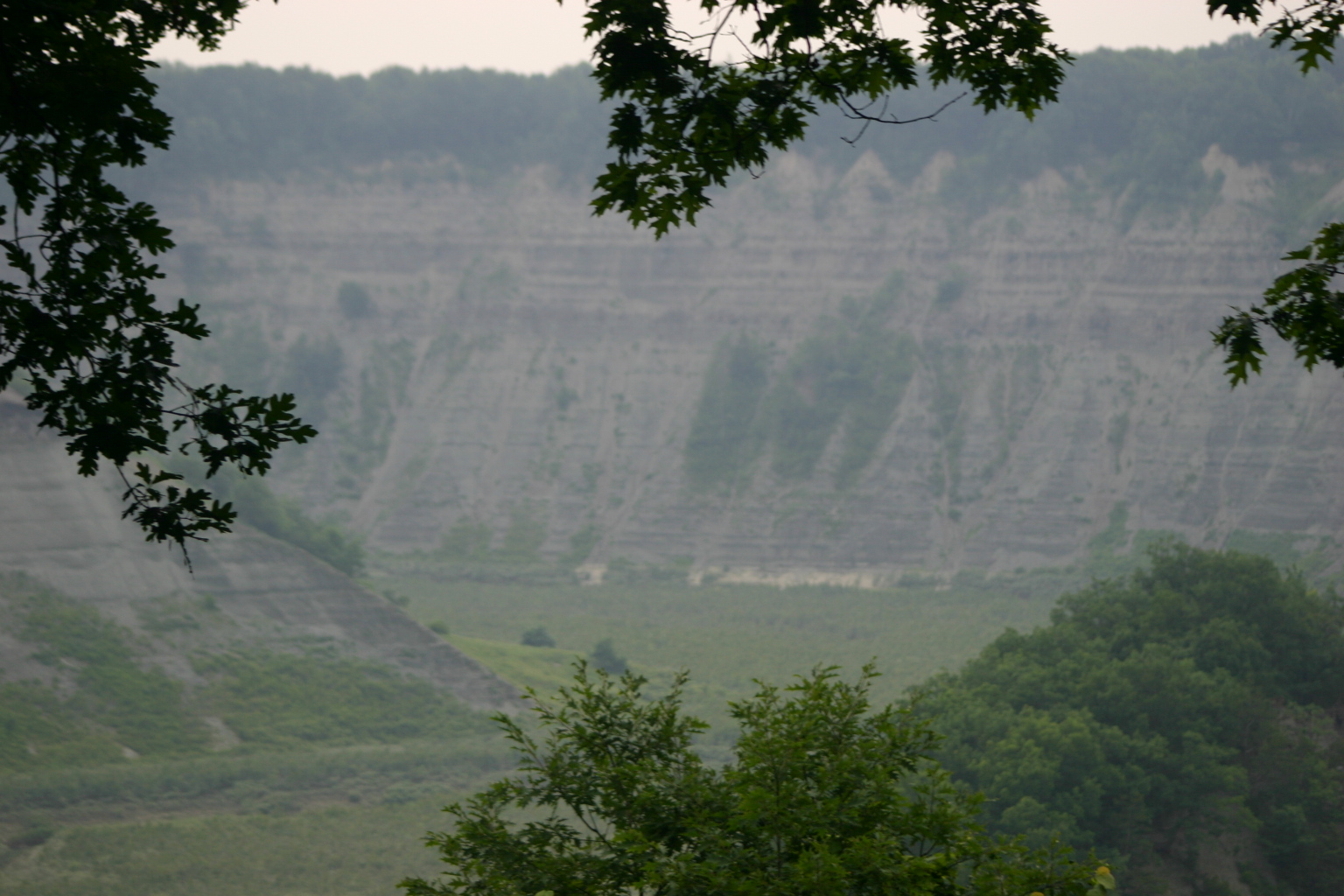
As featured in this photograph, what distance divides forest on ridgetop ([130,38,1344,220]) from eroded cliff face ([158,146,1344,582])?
2.06 meters

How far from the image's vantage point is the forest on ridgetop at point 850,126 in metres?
85.6

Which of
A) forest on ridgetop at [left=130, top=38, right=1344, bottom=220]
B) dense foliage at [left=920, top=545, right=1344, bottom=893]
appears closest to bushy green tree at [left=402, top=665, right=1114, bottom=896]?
dense foliage at [left=920, top=545, right=1344, bottom=893]

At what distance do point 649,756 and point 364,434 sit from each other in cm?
7939

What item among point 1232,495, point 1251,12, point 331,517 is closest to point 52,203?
point 1251,12

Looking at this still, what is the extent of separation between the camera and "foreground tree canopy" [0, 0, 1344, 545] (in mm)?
7430

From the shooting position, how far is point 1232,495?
69.1 meters

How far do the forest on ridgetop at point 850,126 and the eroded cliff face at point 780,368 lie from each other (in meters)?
2.06

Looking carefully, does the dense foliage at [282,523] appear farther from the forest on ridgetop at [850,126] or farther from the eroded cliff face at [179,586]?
the forest on ridgetop at [850,126]

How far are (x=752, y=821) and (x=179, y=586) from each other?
4142 cm

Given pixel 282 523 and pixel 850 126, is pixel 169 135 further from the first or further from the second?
pixel 850 126

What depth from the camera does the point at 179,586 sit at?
45531mm

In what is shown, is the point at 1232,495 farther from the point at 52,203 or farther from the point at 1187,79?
the point at 52,203

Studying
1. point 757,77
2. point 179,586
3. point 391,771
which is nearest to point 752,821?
point 757,77

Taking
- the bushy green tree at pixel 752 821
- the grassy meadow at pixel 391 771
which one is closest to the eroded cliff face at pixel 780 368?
the grassy meadow at pixel 391 771
